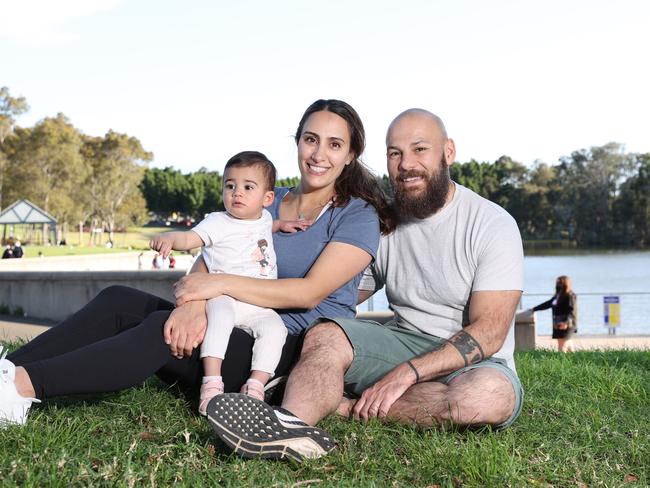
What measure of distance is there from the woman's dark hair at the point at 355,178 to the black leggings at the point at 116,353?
2.32 ft

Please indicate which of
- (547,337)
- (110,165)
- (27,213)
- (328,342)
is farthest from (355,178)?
(110,165)

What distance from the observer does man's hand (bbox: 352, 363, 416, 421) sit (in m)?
3.25

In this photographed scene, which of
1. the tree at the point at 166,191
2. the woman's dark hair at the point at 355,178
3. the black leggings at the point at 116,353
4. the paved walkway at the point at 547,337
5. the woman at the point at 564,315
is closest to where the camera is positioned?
the black leggings at the point at 116,353

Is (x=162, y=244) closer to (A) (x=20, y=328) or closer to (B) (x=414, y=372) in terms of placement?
(B) (x=414, y=372)

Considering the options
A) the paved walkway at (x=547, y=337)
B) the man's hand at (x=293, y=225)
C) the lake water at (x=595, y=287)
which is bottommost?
the lake water at (x=595, y=287)

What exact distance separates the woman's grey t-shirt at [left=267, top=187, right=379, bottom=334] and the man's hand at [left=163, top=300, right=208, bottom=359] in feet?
1.72

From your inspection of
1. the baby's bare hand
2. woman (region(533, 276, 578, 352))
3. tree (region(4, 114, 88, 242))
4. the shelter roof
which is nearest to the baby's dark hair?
the baby's bare hand

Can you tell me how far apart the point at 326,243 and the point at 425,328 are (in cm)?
59

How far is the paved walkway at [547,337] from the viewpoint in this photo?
1015 centimetres

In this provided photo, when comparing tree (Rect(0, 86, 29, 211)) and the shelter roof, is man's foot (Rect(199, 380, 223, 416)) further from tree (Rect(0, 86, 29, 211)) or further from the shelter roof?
tree (Rect(0, 86, 29, 211))

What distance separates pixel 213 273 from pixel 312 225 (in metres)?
0.53

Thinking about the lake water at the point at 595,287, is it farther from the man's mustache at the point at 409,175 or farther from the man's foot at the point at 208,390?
the man's foot at the point at 208,390

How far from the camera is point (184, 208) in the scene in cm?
11156

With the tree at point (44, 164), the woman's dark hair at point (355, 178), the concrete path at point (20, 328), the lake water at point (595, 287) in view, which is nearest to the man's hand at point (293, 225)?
the woman's dark hair at point (355, 178)
